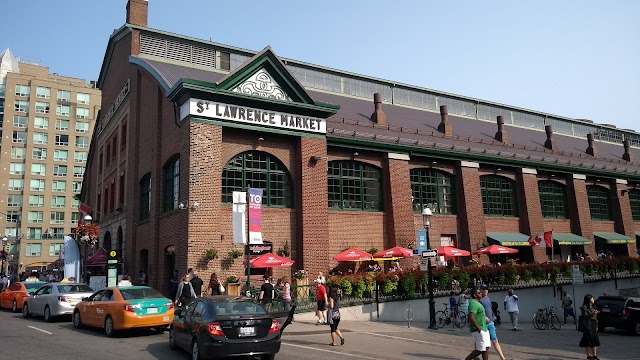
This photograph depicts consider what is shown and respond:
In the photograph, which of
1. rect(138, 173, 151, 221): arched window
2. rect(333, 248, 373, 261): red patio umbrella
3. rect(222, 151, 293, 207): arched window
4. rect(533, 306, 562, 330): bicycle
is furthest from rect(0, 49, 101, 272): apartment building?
rect(533, 306, 562, 330): bicycle

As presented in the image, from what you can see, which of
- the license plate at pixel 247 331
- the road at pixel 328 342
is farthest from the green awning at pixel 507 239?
the license plate at pixel 247 331

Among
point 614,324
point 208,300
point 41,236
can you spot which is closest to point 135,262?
point 208,300

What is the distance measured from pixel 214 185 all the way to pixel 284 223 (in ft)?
13.5

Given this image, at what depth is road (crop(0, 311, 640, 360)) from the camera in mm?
12781

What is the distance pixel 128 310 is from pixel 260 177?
11.7 meters

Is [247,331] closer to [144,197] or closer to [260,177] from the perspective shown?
[260,177]

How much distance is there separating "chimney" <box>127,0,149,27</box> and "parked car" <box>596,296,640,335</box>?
31.1 meters

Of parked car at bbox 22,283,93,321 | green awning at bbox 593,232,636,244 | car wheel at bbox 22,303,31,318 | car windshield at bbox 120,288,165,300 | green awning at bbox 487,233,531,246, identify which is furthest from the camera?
green awning at bbox 593,232,636,244

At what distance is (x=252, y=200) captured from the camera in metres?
21.1

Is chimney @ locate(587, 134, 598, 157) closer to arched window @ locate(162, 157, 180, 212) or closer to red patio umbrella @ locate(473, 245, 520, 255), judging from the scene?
red patio umbrella @ locate(473, 245, 520, 255)

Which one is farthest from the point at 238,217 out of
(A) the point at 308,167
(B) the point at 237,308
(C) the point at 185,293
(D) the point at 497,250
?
(D) the point at 497,250

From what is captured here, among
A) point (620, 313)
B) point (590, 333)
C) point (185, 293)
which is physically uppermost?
point (185, 293)

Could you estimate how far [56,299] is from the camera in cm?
1931

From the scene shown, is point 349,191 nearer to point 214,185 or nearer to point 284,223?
point 284,223
